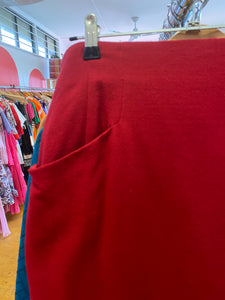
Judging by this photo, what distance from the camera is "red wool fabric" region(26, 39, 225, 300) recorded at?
0.33 metres

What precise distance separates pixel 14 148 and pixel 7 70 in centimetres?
168

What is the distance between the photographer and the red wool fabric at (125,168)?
1.07 feet

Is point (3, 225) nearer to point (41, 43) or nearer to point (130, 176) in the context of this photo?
point (130, 176)

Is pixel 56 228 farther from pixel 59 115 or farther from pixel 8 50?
pixel 8 50

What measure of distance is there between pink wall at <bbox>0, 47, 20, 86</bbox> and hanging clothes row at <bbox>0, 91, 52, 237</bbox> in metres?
0.91

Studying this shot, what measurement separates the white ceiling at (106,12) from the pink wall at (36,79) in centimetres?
104

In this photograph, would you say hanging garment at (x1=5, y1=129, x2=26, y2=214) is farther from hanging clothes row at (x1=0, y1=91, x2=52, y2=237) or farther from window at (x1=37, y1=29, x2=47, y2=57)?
window at (x1=37, y1=29, x2=47, y2=57)

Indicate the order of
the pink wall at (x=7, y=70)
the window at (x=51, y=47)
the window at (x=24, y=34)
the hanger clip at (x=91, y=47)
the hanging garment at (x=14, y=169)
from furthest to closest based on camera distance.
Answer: the window at (x=51, y=47), the window at (x=24, y=34), the pink wall at (x=7, y=70), the hanging garment at (x=14, y=169), the hanger clip at (x=91, y=47)

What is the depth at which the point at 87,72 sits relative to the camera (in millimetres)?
326

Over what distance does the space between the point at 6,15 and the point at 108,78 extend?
12.4ft

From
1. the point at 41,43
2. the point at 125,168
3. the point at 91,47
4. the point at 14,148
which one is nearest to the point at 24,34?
the point at 41,43

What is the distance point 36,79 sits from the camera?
3.65m

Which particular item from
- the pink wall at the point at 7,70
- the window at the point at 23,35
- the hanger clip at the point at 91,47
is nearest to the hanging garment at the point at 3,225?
the hanger clip at the point at 91,47

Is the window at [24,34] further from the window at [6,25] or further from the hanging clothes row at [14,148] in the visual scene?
the hanging clothes row at [14,148]
